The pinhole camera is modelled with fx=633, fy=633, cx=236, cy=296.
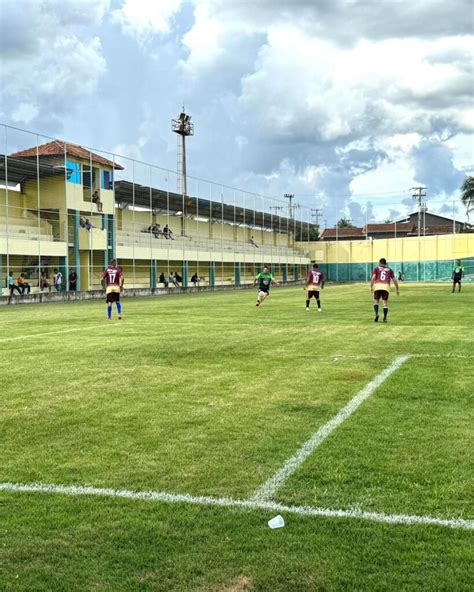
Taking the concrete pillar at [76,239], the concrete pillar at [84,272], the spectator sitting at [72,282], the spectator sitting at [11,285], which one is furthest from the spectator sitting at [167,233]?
the spectator sitting at [11,285]

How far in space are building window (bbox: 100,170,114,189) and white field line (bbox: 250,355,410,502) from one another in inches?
1497

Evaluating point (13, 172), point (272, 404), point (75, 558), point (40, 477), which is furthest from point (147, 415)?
point (13, 172)

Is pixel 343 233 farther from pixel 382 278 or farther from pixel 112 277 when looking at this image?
pixel 382 278

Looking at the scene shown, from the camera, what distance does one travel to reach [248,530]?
381 centimetres

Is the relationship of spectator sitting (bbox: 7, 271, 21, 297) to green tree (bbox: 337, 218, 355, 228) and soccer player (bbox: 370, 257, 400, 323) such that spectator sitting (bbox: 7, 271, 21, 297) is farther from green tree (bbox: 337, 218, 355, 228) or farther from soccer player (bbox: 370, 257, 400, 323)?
green tree (bbox: 337, 218, 355, 228)

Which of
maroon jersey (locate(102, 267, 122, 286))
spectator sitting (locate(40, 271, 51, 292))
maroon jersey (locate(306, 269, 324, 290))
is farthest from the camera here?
spectator sitting (locate(40, 271, 51, 292))

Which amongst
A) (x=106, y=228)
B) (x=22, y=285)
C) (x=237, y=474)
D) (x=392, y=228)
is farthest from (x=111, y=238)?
(x=392, y=228)

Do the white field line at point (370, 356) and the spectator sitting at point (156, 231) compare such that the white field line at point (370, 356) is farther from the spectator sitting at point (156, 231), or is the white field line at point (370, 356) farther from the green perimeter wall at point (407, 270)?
the green perimeter wall at point (407, 270)

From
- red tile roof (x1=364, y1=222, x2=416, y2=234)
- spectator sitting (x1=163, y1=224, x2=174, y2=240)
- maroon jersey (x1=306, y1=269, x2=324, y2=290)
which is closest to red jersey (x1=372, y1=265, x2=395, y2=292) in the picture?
maroon jersey (x1=306, y1=269, x2=324, y2=290)

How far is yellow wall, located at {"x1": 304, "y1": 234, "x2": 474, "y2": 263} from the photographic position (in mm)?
74188

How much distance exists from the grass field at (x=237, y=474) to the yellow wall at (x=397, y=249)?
68.0 meters

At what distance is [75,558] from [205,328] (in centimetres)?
1247

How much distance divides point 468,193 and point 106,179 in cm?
4686

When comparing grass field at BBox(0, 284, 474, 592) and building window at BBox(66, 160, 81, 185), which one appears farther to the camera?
A: building window at BBox(66, 160, 81, 185)
